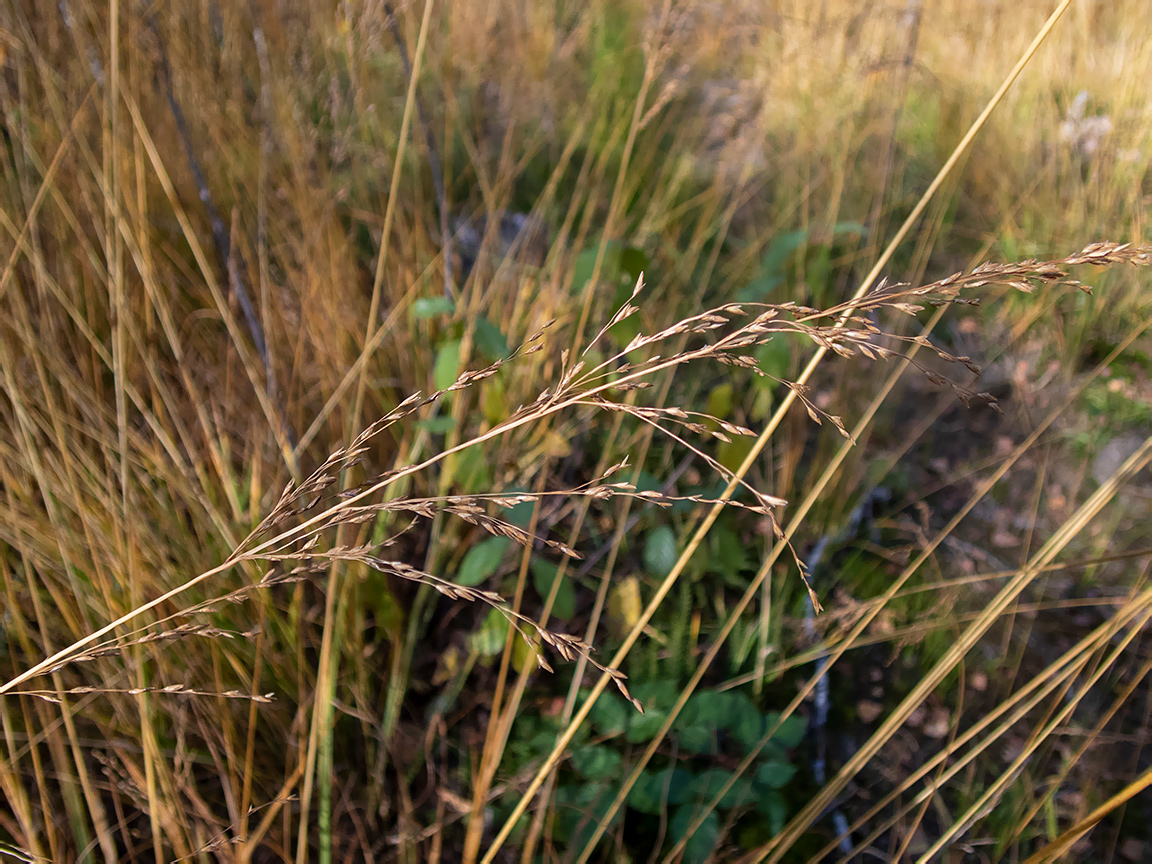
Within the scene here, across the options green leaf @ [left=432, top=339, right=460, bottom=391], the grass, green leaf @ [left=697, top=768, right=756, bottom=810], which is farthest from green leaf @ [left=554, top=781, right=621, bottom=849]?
green leaf @ [left=432, top=339, right=460, bottom=391]

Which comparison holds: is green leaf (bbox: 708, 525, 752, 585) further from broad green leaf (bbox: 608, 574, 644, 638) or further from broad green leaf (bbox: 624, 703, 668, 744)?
broad green leaf (bbox: 624, 703, 668, 744)

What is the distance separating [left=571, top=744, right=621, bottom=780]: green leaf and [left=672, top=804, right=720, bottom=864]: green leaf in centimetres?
10

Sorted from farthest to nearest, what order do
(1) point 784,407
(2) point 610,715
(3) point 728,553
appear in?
(3) point 728,553 → (2) point 610,715 → (1) point 784,407

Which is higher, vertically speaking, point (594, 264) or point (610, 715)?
point (594, 264)

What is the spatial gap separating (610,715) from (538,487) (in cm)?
32

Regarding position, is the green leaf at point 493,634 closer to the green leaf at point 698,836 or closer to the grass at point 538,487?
the grass at point 538,487

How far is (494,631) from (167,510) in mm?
523

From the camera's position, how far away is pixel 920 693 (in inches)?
26.3

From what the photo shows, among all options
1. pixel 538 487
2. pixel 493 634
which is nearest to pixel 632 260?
pixel 538 487

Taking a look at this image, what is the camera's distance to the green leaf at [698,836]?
80cm

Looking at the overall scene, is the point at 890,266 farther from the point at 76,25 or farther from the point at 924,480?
the point at 76,25

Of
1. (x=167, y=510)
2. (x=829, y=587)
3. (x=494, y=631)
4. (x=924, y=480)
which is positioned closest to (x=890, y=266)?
(x=924, y=480)

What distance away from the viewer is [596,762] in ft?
2.88

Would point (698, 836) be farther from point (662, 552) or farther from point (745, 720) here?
point (662, 552)
